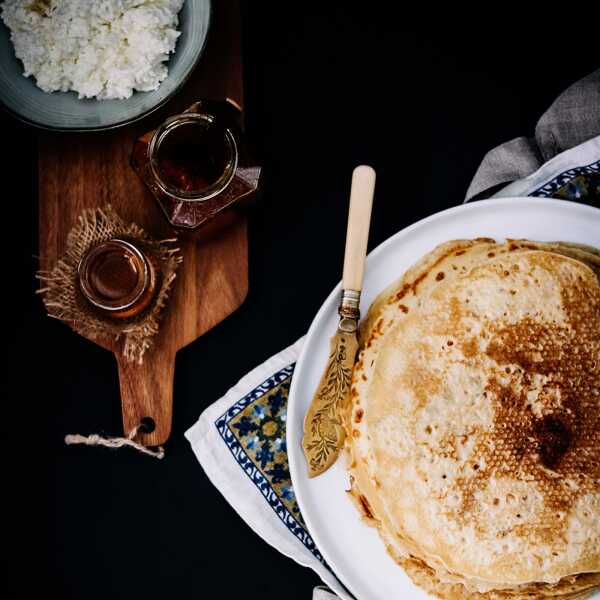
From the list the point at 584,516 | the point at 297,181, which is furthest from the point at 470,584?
the point at 297,181

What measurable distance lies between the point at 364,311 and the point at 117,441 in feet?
1.97

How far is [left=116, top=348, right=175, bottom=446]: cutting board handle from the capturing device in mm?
1472

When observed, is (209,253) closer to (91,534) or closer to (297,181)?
(297,181)

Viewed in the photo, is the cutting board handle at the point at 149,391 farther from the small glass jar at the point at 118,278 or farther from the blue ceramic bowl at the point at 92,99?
the blue ceramic bowl at the point at 92,99

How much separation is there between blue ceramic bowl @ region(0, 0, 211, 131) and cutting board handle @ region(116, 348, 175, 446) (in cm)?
48

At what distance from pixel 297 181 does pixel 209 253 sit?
31cm

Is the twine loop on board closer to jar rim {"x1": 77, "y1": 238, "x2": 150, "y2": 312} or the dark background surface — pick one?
the dark background surface

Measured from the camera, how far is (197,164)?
4.63 ft

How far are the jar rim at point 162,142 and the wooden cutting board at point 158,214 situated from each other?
0.44 ft

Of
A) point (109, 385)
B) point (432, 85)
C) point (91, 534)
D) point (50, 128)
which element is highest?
point (432, 85)

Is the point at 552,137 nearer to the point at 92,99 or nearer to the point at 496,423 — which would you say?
the point at 496,423

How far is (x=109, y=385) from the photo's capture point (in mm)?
1617

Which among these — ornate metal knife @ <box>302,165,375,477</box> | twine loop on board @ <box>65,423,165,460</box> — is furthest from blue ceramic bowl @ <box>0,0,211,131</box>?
twine loop on board @ <box>65,423,165,460</box>

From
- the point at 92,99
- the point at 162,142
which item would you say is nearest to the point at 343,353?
the point at 162,142
